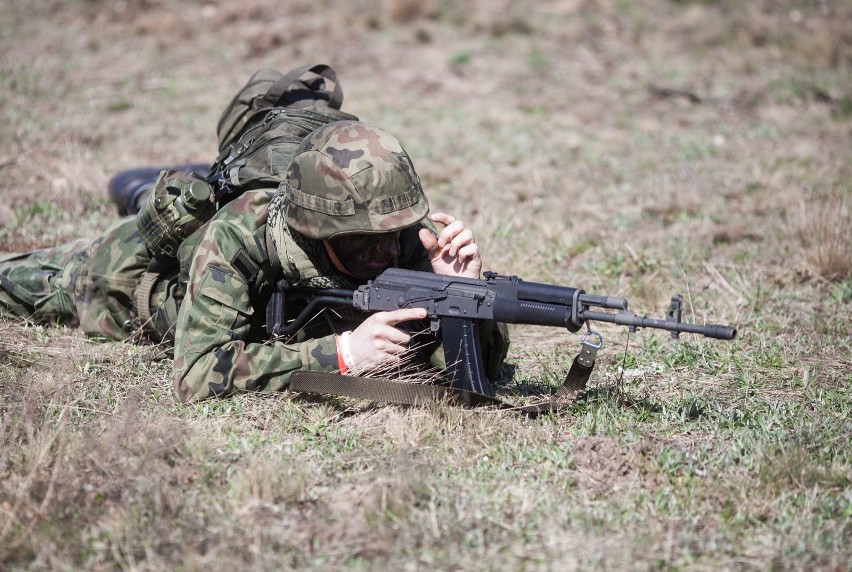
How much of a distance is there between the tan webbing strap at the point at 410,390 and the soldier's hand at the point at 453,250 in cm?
66

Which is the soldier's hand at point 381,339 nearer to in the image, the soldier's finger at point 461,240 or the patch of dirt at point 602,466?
the soldier's finger at point 461,240

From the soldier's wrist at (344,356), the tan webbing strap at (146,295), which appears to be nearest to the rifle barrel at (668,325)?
the soldier's wrist at (344,356)

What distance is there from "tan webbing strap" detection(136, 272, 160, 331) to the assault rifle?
1006mm

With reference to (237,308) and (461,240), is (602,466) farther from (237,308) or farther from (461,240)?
(237,308)

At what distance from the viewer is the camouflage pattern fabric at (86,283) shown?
190 inches

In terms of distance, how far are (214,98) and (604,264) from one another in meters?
7.31

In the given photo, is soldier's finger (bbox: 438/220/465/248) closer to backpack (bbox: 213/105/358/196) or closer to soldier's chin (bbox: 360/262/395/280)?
soldier's chin (bbox: 360/262/395/280)

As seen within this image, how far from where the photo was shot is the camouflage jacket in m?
3.97

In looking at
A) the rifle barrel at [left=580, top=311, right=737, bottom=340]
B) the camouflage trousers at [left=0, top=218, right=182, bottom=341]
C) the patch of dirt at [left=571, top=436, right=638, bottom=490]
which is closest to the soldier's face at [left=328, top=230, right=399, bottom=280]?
the rifle barrel at [left=580, top=311, right=737, bottom=340]

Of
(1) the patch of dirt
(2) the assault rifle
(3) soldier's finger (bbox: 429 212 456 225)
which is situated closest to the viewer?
(1) the patch of dirt

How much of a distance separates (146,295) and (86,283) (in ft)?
1.50

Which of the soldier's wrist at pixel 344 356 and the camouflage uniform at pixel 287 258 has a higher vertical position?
the camouflage uniform at pixel 287 258

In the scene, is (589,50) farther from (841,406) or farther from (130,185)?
(841,406)

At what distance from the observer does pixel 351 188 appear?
3756 millimetres
